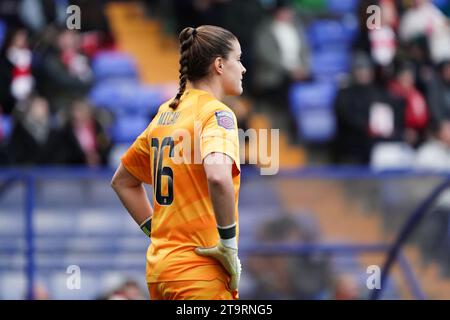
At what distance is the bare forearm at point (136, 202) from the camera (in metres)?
5.98

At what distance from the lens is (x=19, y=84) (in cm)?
1261

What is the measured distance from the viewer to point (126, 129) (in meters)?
12.2

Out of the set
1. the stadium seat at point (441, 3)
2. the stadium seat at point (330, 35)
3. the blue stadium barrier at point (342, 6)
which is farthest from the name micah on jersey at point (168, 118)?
the stadium seat at point (441, 3)

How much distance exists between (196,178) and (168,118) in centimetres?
32

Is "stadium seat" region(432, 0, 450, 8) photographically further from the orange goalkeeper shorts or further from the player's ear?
the orange goalkeeper shorts

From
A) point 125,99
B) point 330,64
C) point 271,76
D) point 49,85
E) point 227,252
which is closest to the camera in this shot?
point 227,252

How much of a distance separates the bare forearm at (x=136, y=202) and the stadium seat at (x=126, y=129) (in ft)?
20.0

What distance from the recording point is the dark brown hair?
18.3ft

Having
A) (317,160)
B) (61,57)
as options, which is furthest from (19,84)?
(317,160)

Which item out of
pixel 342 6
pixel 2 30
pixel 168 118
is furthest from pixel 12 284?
pixel 342 6

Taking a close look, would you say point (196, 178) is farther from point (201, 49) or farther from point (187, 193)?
point (201, 49)

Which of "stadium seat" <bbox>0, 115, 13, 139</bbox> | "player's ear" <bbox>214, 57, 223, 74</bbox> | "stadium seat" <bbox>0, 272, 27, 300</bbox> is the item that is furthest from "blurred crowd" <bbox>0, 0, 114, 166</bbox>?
"player's ear" <bbox>214, 57, 223, 74</bbox>

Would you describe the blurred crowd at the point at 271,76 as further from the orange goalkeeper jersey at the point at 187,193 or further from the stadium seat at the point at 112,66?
the orange goalkeeper jersey at the point at 187,193
